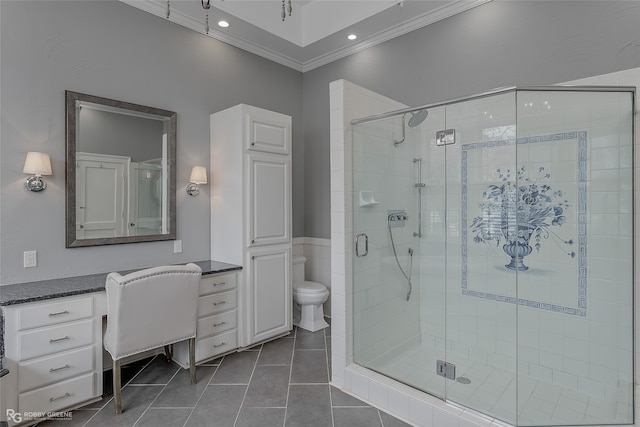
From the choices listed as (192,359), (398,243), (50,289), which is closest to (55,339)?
(50,289)

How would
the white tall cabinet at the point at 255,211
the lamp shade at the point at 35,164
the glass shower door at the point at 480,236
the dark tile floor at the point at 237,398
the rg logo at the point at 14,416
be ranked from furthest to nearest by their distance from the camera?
the white tall cabinet at the point at 255,211, the glass shower door at the point at 480,236, the lamp shade at the point at 35,164, the dark tile floor at the point at 237,398, the rg logo at the point at 14,416

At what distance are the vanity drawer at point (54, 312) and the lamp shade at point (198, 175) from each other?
1330 millimetres

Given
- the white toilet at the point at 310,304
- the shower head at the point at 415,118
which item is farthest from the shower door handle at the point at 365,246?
the white toilet at the point at 310,304

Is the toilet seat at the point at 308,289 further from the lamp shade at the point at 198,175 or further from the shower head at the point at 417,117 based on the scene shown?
the shower head at the point at 417,117

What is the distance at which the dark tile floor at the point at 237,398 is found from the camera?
2117 millimetres

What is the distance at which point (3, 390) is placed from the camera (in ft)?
6.26

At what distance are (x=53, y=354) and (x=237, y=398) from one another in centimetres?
118

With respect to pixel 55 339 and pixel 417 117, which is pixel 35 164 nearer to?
pixel 55 339

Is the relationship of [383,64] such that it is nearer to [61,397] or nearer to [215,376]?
[215,376]

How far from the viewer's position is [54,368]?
2119 mm

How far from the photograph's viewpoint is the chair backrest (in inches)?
84.4

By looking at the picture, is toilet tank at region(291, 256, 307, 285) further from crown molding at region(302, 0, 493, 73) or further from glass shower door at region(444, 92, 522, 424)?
crown molding at region(302, 0, 493, 73)

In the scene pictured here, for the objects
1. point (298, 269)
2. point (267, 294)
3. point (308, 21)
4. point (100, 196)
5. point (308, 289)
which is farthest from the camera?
point (298, 269)

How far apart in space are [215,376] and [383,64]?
11.0ft
